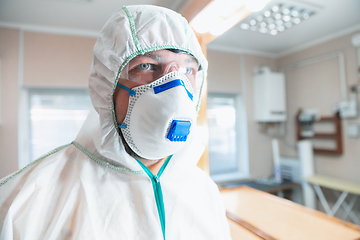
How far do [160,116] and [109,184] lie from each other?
21cm

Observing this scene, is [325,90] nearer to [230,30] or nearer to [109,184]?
[230,30]

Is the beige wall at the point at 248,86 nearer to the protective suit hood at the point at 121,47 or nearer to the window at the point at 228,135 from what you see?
the window at the point at 228,135

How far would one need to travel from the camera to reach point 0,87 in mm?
1339

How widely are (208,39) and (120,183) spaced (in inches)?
29.4

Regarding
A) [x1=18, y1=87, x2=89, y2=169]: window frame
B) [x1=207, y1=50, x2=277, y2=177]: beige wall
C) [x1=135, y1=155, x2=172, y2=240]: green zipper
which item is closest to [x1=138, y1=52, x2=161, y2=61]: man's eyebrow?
[x1=135, y1=155, x2=172, y2=240]: green zipper

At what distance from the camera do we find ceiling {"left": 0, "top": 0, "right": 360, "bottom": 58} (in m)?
0.98

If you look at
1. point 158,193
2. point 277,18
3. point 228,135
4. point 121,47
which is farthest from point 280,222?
point 228,135

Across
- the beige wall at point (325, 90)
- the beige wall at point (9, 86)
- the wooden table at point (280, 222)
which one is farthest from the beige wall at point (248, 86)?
the beige wall at point (9, 86)

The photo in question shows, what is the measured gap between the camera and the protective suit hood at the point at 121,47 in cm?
47

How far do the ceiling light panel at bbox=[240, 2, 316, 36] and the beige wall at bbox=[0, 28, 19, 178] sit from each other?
1487mm

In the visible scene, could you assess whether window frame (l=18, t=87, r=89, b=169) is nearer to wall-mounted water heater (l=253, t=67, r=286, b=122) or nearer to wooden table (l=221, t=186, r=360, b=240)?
wooden table (l=221, t=186, r=360, b=240)

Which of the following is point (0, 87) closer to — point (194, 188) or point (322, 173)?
point (194, 188)

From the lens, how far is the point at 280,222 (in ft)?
2.23

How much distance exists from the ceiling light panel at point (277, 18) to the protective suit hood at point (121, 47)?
52 cm
